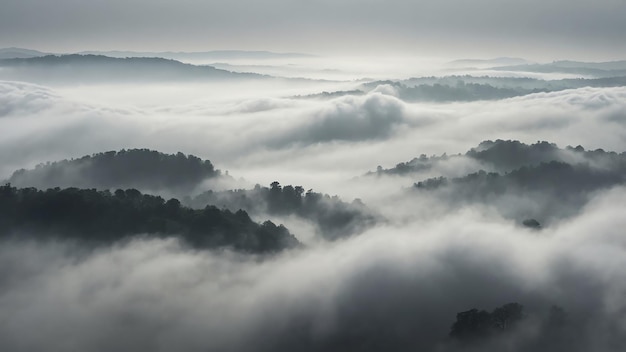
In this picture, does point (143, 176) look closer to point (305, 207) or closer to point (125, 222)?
point (305, 207)

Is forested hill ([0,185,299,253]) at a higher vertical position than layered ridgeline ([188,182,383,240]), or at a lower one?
higher

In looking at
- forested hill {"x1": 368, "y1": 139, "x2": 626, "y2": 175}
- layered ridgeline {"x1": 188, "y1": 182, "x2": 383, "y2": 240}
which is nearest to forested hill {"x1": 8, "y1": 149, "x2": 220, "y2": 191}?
layered ridgeline {"x1": 188, "y1": 182, "x2": 383, "y2": 240}

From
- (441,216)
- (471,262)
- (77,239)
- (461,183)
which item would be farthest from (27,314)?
(461,183)

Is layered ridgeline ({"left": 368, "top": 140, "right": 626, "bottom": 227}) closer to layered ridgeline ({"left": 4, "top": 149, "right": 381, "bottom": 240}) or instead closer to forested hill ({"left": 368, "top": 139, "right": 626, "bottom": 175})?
forested hill ({"left": 368, "top": 139, "right": 626, "bottom": 175})

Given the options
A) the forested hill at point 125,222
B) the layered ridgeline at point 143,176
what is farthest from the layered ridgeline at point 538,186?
the forested hill at point 125,222

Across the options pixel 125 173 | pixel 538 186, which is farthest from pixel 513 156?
pixel 125 173

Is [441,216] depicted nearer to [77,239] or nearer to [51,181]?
[77,239]
